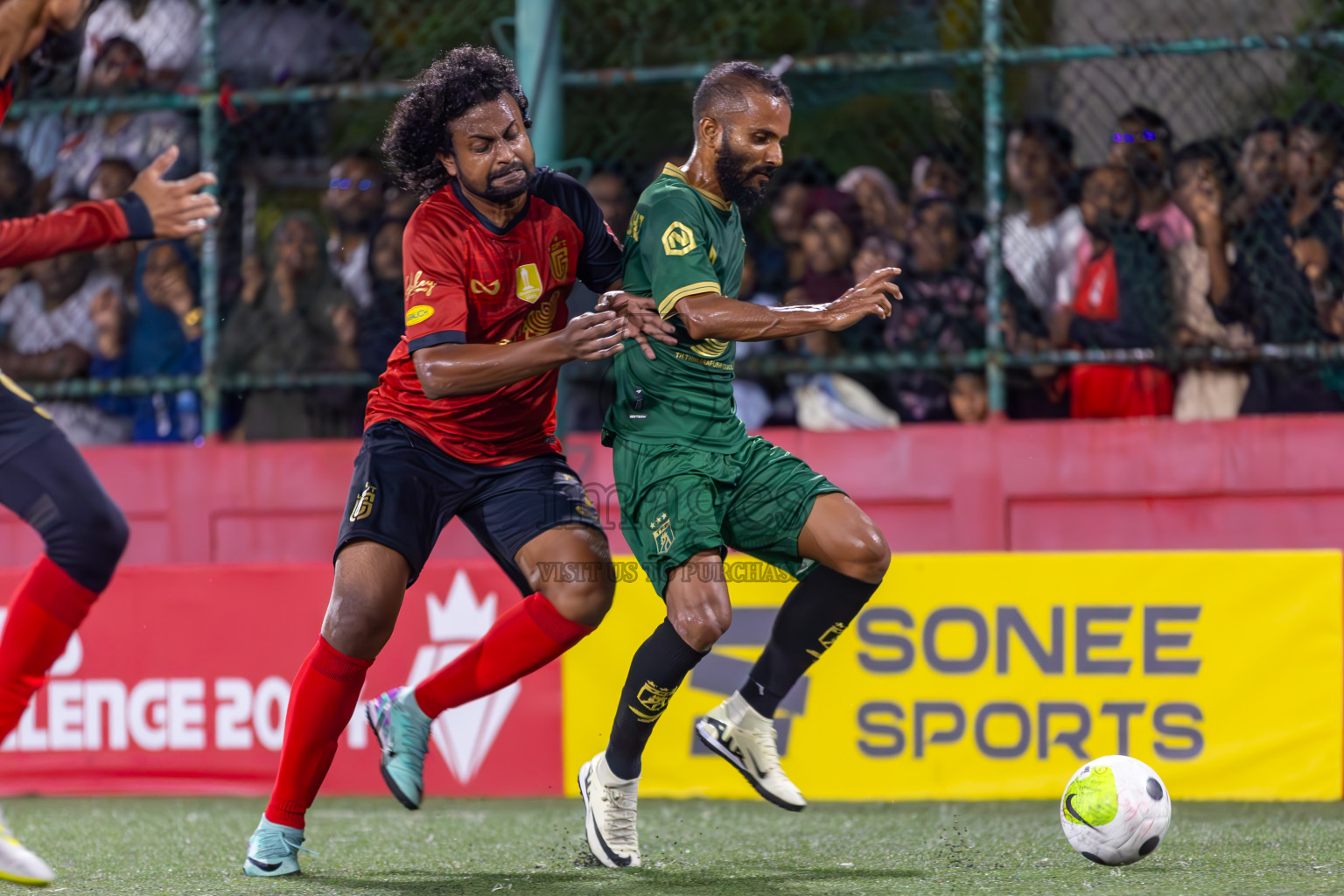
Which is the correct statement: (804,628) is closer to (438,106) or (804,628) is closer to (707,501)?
(707,501)

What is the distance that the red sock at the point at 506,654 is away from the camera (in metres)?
4.27

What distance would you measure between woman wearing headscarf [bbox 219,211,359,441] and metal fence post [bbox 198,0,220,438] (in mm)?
75

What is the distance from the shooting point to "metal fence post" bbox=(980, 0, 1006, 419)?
641 cm

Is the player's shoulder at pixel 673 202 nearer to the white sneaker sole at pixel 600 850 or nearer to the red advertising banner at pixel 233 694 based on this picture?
the white sneaker sole at pixel 600 850

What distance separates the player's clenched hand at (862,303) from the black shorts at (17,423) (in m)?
1.97

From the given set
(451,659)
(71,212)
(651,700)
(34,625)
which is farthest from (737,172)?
(451,659)

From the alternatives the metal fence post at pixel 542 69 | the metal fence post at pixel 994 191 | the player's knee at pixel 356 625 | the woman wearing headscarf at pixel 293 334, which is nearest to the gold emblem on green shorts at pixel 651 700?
the player's knee at pixel 356 625

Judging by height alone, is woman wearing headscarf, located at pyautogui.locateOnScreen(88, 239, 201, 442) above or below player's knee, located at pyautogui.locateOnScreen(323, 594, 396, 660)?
above

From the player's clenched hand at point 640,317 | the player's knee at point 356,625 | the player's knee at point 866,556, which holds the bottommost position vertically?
the player's knee at point 356,625

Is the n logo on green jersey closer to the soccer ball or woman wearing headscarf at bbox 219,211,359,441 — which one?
Answer: the soccer ball

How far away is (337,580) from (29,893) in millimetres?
1072

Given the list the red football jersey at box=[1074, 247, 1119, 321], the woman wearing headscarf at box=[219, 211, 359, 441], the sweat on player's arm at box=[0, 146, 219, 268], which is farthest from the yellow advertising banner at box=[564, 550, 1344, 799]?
the sweat on player's arm at box=[0, 146, 219, 268]

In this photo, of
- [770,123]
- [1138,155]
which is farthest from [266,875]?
[1138,155]

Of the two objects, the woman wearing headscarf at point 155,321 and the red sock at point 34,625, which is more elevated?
the woman wearing headscarf at point 155,321
